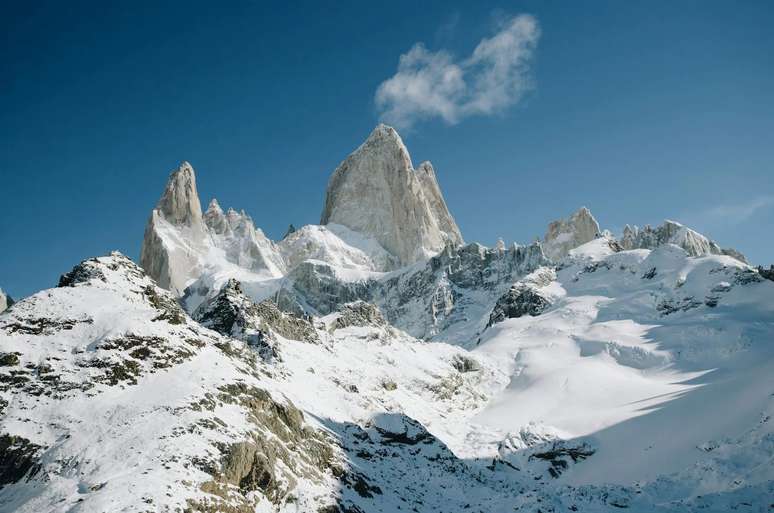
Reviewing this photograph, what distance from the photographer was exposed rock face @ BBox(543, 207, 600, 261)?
18662cm

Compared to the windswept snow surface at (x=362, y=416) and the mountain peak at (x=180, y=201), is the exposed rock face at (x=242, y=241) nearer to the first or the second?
the mountain peak at (x=180, y=201)

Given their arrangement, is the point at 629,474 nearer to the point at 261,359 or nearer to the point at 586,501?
the point at 586,501

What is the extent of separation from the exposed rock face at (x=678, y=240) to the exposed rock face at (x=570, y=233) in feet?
94.9

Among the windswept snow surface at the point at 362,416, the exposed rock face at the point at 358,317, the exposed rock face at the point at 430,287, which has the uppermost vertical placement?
the exposed rock face at the point at 430,287

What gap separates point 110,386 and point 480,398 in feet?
174

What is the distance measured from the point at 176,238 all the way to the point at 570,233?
115 metres

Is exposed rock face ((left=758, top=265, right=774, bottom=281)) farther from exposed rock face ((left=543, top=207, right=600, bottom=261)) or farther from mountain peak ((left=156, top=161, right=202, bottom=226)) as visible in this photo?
mountain peak ((left=156, top=161, right=202, bottom=226))

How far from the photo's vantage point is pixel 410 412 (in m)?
61.0

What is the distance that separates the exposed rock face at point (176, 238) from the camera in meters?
161

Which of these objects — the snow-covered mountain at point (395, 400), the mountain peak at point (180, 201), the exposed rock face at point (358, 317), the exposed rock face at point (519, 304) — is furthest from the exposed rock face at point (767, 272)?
the mountain peak at point (180, 201)

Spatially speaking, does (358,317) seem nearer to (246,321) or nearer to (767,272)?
(246,321)

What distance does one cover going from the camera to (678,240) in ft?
459

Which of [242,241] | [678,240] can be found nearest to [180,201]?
[242,241]

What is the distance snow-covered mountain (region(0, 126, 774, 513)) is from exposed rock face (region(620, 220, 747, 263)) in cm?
2527
